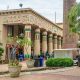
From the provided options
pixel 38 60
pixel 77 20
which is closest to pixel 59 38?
pixel 38 60

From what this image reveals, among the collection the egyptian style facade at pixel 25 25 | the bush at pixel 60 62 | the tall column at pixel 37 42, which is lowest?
the bush at pixel 60 62

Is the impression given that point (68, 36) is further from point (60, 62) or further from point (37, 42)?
point (37, 42)

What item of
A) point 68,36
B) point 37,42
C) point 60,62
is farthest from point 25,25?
point 60,62

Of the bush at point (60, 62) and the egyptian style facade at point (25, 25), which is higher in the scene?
the egyptian style facade at point (25, 25)

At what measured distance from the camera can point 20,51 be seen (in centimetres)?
5231

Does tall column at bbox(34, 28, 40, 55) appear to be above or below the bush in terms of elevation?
above

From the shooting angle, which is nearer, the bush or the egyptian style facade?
the bush

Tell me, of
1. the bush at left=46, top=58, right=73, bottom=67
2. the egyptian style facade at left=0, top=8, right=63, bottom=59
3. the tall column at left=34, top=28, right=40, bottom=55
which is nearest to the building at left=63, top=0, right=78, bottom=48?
the bush at left=46, top=58, right=73, bottom=67

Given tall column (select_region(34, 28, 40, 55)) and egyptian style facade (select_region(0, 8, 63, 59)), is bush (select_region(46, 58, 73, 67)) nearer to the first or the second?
egyptian style facade (select_region(0, 8, 63, 59))

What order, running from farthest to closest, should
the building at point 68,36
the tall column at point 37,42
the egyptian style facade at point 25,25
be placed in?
the tall column at point 37,42
the egyptian style facade at point 25,25
the building at point 68,36

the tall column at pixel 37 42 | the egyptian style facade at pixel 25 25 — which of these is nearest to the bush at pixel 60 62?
the egyptian style facade at pixel 25 25

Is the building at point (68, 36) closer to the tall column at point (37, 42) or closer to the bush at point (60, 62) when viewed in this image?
the bush at point (60, 62)

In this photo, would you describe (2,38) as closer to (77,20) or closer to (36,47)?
(36,47)

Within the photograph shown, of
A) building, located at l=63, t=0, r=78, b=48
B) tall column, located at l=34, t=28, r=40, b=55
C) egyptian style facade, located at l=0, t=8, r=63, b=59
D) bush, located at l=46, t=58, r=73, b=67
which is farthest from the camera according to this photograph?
tall column, located at l=34, t=28, r=40, b=55
